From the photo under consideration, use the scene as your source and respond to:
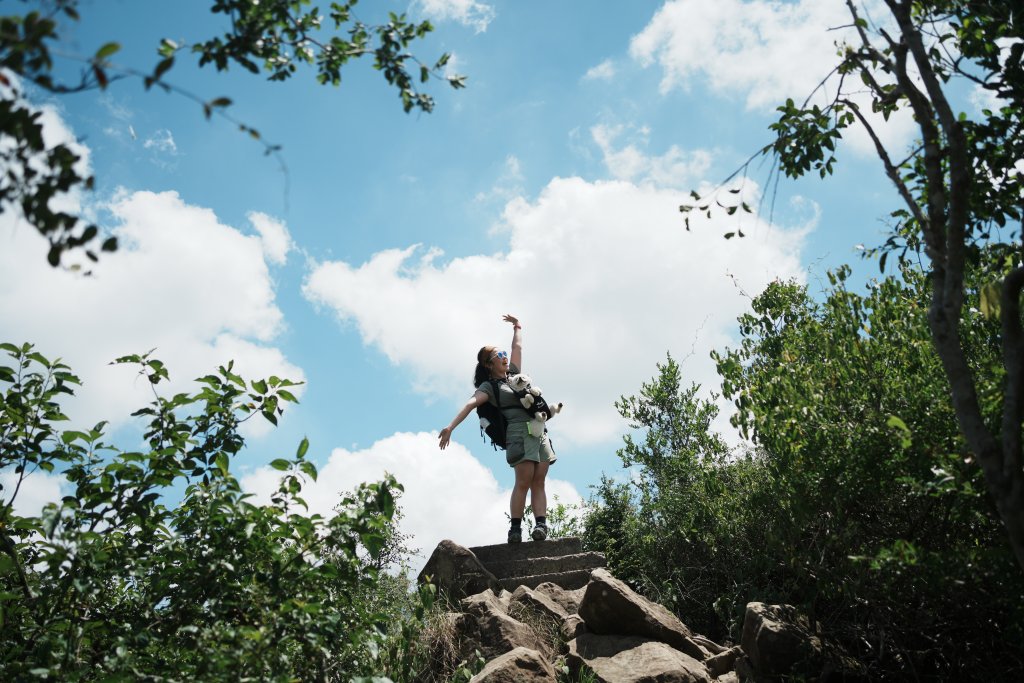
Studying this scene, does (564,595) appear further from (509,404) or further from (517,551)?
(509,404)

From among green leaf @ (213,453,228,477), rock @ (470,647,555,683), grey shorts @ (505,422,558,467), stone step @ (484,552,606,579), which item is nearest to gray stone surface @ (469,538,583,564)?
stone step @ (484,552,606,579)

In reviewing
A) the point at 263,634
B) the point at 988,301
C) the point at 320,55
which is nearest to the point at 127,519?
the point at 263,634

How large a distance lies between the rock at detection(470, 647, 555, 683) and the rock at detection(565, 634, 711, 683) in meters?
0.44

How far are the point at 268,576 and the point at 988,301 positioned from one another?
16.1 feet

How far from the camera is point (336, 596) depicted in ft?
16.2

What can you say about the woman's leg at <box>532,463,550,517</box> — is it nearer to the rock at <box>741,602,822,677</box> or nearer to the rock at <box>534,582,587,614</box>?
the rock at <box>534,582,587,614</box>

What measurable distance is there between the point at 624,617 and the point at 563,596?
134cm

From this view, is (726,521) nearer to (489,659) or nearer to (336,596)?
(489,659)

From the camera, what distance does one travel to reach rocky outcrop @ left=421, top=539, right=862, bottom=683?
6.84 m

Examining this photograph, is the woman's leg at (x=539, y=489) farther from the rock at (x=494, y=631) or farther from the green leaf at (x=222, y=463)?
the green leaf at (x=222, y=463)

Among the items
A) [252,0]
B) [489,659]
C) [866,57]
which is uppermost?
[866,57]

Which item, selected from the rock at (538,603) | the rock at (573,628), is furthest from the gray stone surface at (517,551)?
the rock at (573,628)

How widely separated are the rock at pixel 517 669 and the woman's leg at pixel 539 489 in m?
3.01

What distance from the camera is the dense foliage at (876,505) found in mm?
5875
